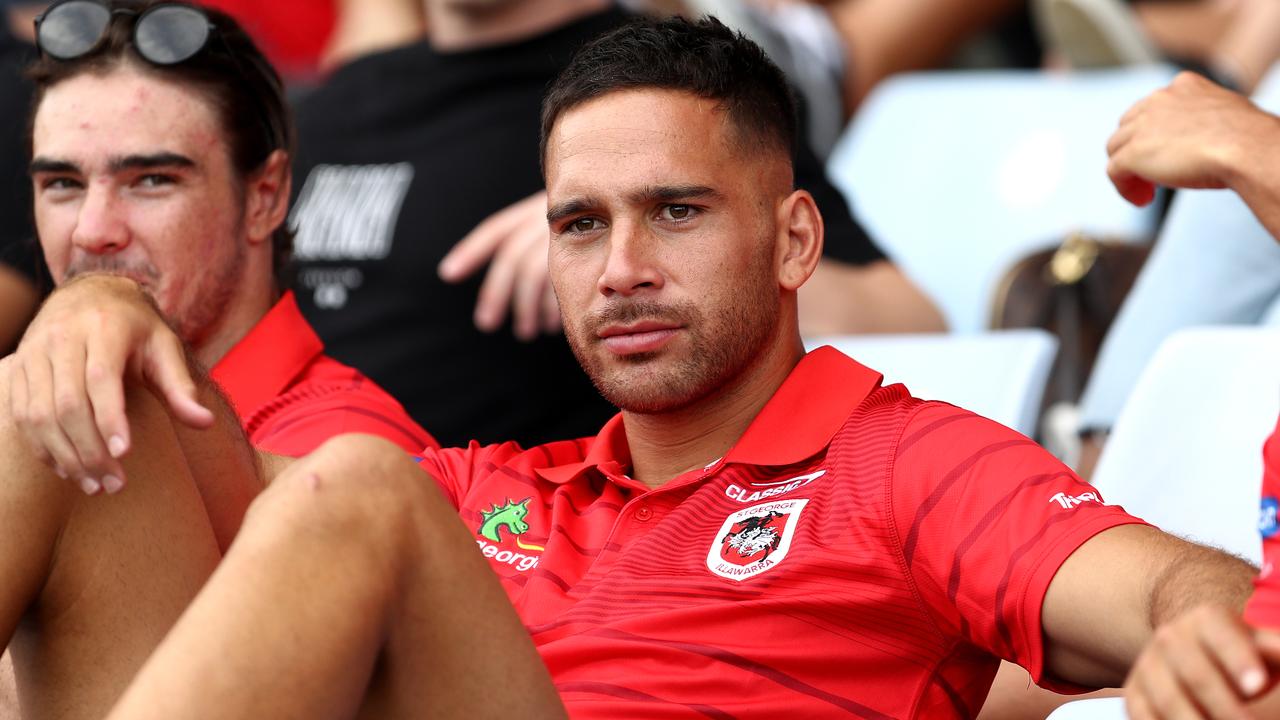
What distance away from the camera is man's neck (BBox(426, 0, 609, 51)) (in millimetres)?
3395

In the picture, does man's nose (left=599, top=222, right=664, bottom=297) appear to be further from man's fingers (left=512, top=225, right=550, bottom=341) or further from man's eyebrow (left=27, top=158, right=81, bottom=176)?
man's eyebrow (left=27, top=158, right=81, bottom=176)

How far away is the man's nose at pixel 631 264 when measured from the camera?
1.91 metres

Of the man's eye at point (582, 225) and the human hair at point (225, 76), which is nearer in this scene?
the man's eye at point (582, 225)

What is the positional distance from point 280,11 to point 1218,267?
3.14 m

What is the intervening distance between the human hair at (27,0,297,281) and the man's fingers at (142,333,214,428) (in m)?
0.85

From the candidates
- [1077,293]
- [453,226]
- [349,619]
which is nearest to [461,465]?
[349,619]

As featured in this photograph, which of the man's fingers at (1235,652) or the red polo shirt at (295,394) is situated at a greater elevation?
the man's fingers at (1235,652)

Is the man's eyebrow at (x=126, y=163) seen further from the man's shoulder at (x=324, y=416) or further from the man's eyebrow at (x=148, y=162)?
the man's shoulder at (x=324, y=416)

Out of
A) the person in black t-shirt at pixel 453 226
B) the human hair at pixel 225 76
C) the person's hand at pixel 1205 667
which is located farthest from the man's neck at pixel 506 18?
the person's hand at pixel 1205 667

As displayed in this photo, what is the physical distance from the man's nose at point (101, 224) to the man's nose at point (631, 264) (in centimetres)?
84

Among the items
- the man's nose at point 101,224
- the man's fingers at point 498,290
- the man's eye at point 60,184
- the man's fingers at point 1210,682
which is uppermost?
the man's fingers at point 1210,682

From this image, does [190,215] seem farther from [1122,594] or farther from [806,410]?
[1122,594]

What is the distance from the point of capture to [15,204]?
3.41 meters

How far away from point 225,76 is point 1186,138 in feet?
4.53
